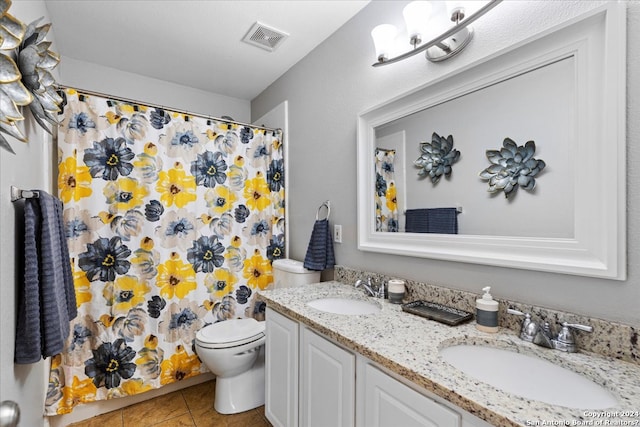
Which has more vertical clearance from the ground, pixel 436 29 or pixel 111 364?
pixel 436 29

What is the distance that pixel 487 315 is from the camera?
101 cm

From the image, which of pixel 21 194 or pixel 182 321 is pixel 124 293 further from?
pixel 21 194

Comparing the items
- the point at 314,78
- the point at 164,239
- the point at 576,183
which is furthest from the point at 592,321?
the point at 164,239

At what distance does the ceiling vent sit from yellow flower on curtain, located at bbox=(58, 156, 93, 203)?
1.30m

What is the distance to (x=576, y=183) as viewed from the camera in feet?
3.00

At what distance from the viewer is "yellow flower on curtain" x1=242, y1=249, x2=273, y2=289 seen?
229 cm

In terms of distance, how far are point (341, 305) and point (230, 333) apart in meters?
0.85

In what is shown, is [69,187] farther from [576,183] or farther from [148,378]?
[576,183]

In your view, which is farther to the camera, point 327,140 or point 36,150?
point 327,140

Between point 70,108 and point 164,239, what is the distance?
91cm

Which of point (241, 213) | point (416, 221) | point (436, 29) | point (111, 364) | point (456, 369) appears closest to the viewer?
point (456, 369)

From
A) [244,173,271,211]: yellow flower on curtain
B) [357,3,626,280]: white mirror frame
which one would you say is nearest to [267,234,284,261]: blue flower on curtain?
[244,173,271,211]: yellow flower on curtain

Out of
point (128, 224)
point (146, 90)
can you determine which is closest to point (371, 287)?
point (128, 224)

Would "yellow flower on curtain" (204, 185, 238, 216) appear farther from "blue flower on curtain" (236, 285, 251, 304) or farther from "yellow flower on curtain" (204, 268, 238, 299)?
"blue flower on curtain" (236, 285, 251, 304)
